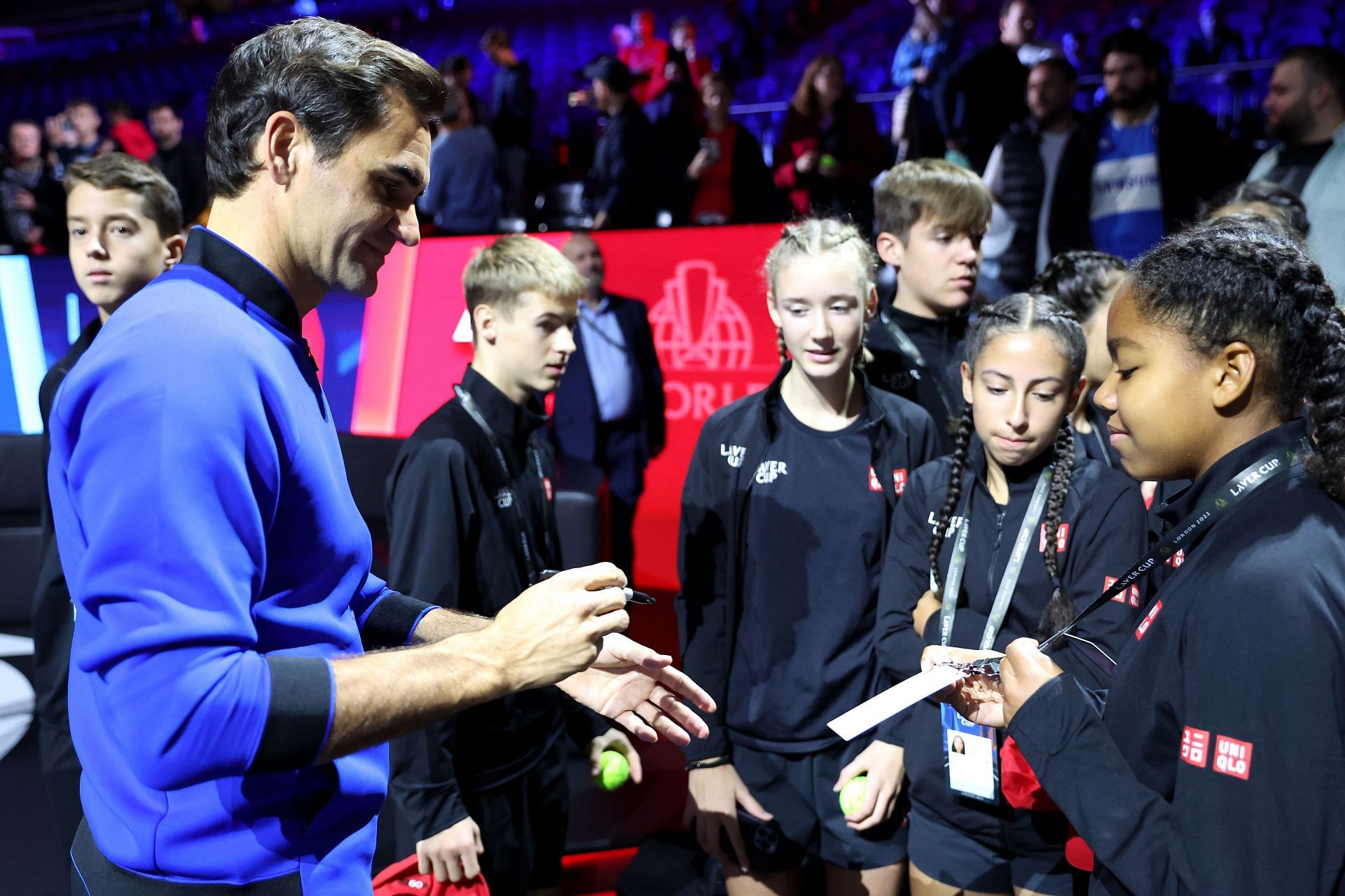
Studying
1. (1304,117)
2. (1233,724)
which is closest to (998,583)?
(1233,724)

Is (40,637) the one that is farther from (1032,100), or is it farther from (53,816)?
(1032,100)

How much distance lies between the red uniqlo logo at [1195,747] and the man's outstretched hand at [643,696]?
758mm

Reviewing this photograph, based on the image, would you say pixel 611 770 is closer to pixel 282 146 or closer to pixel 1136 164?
pixel 282 146

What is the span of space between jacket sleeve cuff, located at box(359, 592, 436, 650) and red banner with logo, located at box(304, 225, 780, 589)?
3.67m

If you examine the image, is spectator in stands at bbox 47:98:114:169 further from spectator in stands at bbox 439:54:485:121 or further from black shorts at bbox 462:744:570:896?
black shorts at bbox 462:744:570:896

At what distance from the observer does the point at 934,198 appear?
335 centimetres

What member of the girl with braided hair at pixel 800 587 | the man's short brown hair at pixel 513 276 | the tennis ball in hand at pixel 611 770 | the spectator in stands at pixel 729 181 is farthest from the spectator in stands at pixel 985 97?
the tennis ball in hand at pixel 611 770

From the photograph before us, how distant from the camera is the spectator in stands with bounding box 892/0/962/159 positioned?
6.73 meters

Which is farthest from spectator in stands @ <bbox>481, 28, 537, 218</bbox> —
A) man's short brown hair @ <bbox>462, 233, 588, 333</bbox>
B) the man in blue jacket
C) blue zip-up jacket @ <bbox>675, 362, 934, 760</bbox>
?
the man in blue jacket

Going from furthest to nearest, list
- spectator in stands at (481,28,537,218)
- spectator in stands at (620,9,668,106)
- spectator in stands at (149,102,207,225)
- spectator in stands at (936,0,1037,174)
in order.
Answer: spectator in stands at (481,28,537,218), spectator in stands at (620,9,668,106), spectator in stands at (149,102,207,225), spectator in stands at (936,0,1037,174)

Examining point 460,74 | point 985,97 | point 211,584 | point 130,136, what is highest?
point 460,74

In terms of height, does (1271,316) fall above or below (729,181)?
below

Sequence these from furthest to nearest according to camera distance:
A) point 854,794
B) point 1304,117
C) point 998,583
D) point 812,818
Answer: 1. point 1304,117
2. point 812,818
3. point 854,794
4. point 998,583

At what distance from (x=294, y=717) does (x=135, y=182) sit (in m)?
2.39
